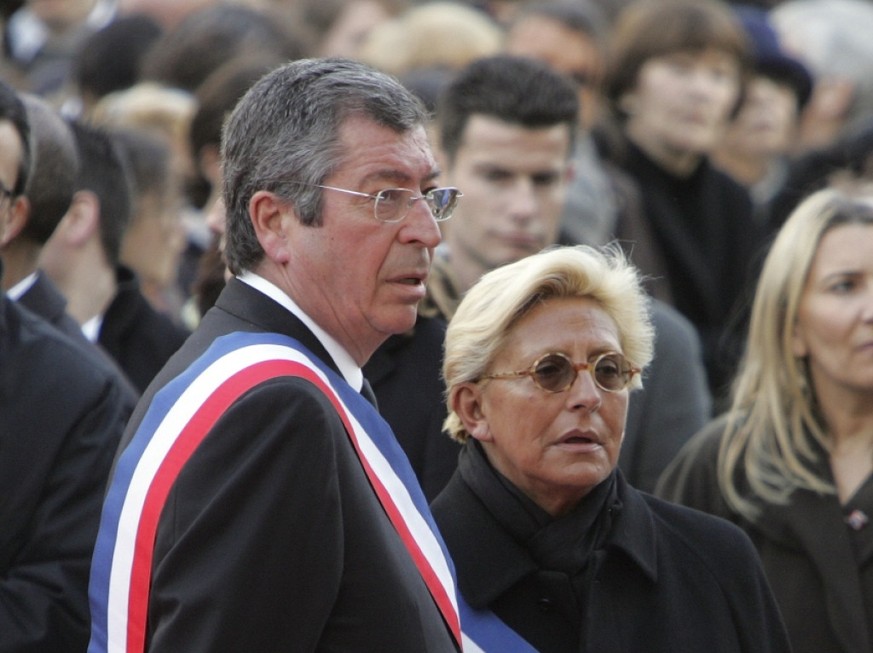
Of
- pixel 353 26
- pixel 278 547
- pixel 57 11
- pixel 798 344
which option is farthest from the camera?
pixel 57 11

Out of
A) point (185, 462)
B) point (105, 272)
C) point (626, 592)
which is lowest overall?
point (105, 272)

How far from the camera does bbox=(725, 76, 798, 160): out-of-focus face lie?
812 cm

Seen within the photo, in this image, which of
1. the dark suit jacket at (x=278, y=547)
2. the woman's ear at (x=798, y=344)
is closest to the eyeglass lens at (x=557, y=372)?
the dark suit jacket at (x=278, y=547)

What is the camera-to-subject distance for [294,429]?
8.26 ft

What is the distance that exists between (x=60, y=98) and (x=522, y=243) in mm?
4055

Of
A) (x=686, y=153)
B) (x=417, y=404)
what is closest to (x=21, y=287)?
(x=417, y=404)

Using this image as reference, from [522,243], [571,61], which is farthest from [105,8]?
[522,243]

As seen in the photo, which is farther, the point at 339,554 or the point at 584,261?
the point at 584,261

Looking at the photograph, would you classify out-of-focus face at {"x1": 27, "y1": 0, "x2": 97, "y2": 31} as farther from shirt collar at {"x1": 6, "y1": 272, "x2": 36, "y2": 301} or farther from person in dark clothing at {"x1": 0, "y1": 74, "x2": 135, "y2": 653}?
person in dark clothing at {"x1": 0, "y1": 74, "x2": 135, "y2": 653}

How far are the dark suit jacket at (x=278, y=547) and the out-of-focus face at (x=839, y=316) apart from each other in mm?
2052

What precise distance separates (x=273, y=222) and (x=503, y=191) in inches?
94.3

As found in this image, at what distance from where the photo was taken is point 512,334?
11.6 ft

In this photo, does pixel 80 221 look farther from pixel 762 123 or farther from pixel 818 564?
pixel 762 123

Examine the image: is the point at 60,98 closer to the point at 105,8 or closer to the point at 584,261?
the point at 105,8
